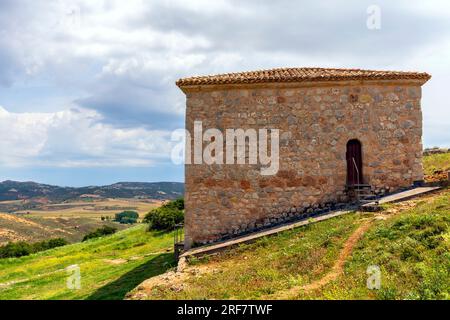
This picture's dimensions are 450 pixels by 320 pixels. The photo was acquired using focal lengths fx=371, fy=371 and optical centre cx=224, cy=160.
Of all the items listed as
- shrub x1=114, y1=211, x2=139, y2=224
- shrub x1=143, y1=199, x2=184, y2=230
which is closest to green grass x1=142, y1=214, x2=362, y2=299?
shrub x1=143, y1=199, x2=184, y2=230

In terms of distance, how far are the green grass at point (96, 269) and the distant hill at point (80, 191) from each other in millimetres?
98278

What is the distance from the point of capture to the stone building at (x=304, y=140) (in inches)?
531

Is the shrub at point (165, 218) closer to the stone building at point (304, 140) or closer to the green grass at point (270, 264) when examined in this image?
the stone building at point (304, 140)

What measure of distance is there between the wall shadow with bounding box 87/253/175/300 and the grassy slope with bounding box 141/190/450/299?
2.39 metres

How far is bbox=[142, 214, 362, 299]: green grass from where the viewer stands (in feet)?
24.2

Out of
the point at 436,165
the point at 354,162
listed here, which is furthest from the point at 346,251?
the point at 436,165

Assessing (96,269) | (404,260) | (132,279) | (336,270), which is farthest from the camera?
(96,269)

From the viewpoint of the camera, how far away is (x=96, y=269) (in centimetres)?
1614

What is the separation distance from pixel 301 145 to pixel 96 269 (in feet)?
33.6

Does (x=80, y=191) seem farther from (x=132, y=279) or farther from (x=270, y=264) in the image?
(x=270, y=264)


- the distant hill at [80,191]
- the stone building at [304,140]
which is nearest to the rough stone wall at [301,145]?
the stone building at [304,140]

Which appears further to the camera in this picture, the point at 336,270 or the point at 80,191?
the point at 80,191

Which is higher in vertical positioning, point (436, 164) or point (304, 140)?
point (304, 140)

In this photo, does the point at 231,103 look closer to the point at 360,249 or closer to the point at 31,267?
the point at 360,249
